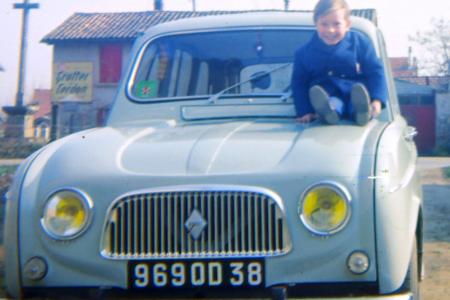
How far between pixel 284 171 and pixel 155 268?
68cm

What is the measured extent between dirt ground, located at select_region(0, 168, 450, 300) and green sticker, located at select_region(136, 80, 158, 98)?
4.84 ft

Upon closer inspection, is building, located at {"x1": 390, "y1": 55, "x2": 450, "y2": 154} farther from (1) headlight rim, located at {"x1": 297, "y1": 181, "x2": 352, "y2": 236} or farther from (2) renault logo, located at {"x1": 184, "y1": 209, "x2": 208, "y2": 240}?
(2) renault logo, located at {"x1": 184, "y1": 209, "x2": 208, "y2": 240}

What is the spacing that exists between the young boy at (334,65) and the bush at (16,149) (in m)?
17.3

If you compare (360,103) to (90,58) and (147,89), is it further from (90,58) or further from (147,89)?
(90,58)

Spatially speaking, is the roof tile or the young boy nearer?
the young boy

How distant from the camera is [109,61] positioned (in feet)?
151

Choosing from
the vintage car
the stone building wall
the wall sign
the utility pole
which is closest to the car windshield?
the vintage car

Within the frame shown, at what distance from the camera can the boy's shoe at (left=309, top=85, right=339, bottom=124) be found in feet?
15.0

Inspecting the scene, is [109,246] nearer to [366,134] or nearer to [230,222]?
[230,222]

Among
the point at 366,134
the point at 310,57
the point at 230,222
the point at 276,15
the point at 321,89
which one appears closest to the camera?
the point at 230,222

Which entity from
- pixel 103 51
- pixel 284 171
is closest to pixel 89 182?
pixel 284 171

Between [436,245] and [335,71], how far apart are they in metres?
3.93

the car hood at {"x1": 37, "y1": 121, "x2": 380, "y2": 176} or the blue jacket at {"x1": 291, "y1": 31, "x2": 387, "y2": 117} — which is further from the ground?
the blue jacket at {"x1": 291, "y1": 31, "x2": 387, "y2": 117}

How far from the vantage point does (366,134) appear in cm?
431
